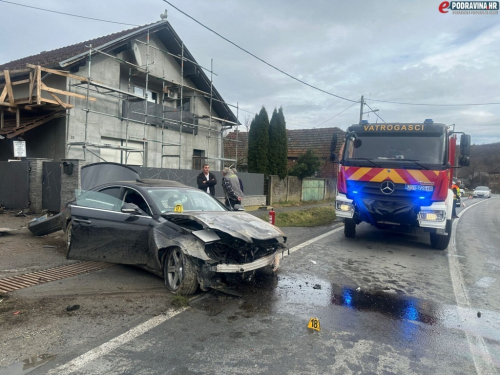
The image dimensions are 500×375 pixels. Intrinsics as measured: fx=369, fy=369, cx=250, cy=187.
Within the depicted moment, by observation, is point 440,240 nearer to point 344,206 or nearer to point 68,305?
point 344,206

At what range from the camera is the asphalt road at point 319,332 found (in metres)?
3.05

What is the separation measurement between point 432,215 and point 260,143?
1328cm

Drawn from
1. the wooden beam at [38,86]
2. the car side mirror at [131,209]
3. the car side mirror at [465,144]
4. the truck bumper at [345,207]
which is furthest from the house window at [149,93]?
the car side mirror at [465,144]

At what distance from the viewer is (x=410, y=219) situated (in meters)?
7.50

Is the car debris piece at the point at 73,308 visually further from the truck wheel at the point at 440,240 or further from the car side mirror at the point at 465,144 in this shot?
the car side mirror at the point at 465,144

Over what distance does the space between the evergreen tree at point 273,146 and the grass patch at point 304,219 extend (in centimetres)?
578

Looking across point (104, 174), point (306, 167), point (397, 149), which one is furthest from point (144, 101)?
point (397, 149)

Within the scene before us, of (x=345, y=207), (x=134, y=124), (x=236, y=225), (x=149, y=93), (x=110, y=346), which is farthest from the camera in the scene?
(x=149, y=93)

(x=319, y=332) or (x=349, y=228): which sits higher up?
(x=349, y=228)

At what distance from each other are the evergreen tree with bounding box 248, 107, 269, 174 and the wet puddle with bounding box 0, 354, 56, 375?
17009 mm

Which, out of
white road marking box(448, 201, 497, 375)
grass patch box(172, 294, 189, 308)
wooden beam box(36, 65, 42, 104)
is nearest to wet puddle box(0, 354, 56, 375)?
grass patch box(172, 294, 189, 308)

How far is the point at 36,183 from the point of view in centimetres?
1176

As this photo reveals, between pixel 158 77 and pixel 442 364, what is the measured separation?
1530cm

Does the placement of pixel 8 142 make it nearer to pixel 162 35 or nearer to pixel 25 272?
pixel 162 35
